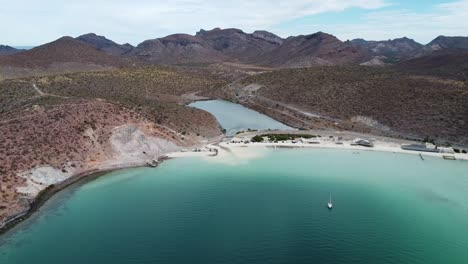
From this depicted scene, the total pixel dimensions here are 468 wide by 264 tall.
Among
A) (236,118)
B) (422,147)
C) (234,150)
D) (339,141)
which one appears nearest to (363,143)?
(339,141)

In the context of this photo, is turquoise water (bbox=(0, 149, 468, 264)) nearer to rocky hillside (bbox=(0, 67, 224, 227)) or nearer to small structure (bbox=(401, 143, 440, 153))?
rocky hillside (bbox=(0, 67, 224, 227))

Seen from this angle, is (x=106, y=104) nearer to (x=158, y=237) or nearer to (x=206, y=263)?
(x=158, y=237)

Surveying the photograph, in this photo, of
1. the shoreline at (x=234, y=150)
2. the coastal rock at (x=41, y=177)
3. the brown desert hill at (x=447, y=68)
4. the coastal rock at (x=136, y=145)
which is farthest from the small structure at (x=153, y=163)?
the brown desert hill at (x=447, y=68)

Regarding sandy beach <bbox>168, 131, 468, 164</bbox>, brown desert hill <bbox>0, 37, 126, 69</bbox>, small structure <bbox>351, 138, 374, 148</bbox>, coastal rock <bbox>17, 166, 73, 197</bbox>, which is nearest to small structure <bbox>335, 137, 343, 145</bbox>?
sandy beach <bbox>168, 131, 468, 164</bbox>

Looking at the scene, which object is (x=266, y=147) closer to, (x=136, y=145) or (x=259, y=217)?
(x=136, y=145)

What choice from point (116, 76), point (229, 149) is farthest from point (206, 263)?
point (116, 76)
